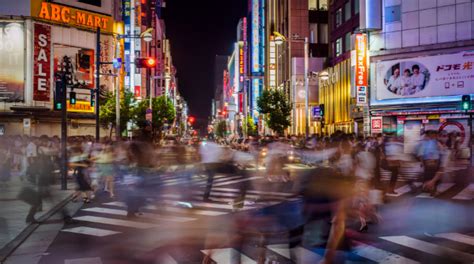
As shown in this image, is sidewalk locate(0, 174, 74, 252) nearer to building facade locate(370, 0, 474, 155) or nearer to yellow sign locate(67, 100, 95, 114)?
building facade locate(370, 0, 474, 155)

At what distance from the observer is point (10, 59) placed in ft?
133

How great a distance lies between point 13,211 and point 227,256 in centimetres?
683

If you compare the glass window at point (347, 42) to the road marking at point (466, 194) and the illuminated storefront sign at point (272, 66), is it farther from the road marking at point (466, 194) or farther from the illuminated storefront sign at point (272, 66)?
the illuminated storefront sign at point (272, 66)

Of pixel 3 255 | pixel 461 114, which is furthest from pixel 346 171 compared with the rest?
pixel 461 114

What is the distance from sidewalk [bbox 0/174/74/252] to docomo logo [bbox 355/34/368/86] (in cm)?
2561

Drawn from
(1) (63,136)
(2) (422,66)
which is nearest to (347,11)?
(2) (422,66)

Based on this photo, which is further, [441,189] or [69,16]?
[69,16]

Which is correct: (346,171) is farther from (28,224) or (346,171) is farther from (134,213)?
(28,224)

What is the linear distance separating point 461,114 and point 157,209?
2665cm

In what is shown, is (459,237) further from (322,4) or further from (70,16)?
(322,4)

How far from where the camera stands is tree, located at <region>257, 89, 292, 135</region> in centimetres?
5656

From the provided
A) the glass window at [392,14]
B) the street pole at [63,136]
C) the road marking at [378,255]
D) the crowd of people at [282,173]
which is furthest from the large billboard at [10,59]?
the road marking at [378,255]

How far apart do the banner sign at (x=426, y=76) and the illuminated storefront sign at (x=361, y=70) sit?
0.93 metres

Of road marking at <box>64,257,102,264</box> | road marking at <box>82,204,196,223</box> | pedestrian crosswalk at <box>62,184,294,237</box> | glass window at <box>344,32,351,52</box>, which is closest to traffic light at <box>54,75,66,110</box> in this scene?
pedestrian crosswalk at <box>62,184,294,237</box>
